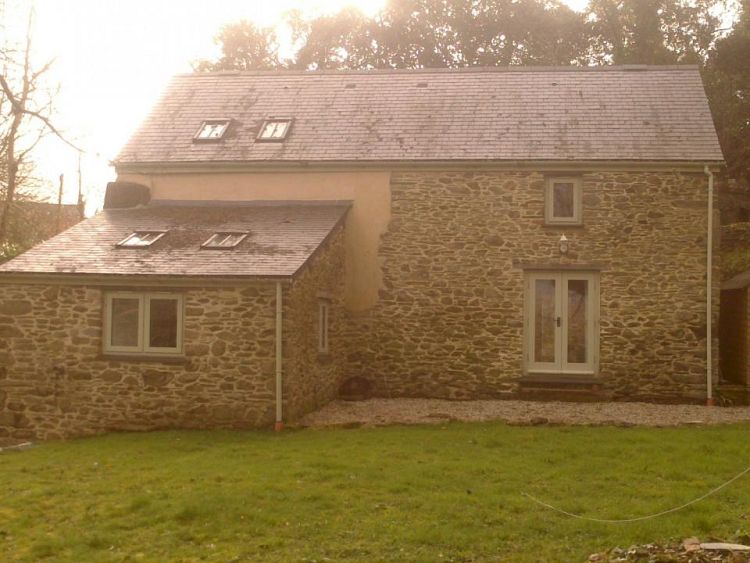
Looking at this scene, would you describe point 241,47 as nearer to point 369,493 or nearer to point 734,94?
point 734,94

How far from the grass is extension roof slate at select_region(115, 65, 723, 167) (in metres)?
6.66

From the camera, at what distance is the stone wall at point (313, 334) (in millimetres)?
15234

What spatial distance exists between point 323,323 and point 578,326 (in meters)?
4.87

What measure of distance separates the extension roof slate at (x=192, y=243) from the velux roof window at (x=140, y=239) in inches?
5.1

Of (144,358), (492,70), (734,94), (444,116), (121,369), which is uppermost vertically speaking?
(734,94)

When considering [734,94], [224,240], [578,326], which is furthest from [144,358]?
[734,94]

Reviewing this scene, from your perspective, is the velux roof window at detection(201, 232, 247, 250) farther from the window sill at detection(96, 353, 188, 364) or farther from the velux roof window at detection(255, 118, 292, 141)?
the velux roof window at detection(255, 118, 292, 141)

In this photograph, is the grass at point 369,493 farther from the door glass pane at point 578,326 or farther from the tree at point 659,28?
the tree at point 659,28

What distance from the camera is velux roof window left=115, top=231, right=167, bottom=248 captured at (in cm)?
1680

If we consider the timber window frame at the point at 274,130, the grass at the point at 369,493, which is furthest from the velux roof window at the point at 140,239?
the grass at the point at 369,493

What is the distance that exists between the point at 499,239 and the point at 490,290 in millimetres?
1003

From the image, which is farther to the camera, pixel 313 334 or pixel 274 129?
pixel 274 129

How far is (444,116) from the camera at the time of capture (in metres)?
20.0

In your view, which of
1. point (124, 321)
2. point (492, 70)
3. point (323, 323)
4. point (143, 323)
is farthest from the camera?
point (492, 70)
